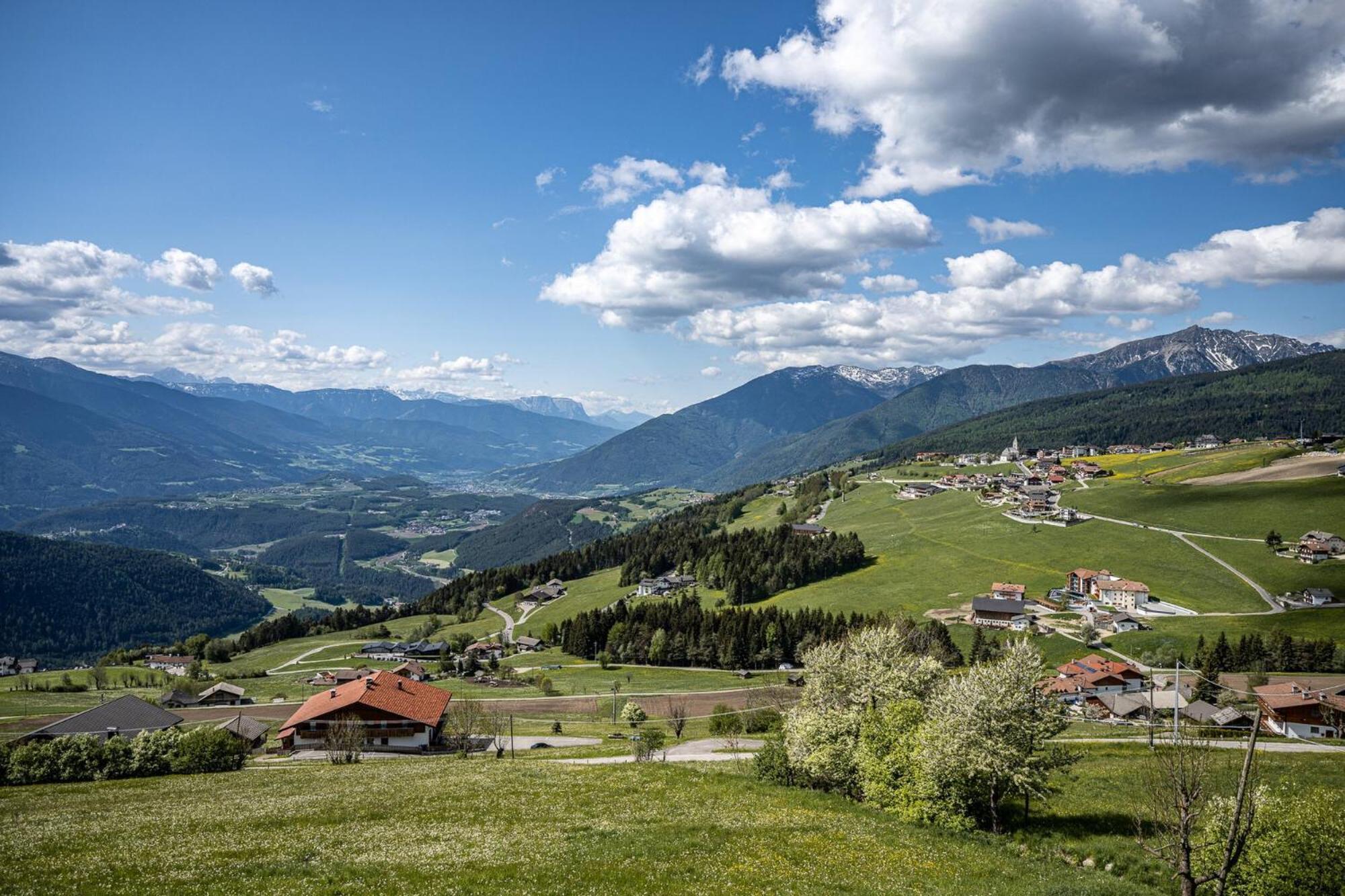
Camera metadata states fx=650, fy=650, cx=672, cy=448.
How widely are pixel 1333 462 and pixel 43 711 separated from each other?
269 meters

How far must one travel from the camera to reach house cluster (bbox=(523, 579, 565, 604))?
186 m

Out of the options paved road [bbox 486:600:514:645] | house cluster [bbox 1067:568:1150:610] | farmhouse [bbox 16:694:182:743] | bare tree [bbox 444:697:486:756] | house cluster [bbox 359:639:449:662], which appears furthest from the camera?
paved road [bbox 486:600:514:645]

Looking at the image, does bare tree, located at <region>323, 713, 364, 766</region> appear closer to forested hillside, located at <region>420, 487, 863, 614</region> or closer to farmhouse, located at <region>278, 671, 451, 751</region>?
farmhouse, located at <region>278, 671, 451, 751</region>

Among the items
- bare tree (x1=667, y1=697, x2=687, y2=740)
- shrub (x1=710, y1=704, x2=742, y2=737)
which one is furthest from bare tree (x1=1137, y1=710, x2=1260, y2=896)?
bare tree (x1=667, y1=697, x2=687, y2=740)

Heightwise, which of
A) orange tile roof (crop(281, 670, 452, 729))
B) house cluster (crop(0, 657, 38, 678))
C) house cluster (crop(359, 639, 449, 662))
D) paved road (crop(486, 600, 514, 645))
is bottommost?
house cluster (crop(0, 657, 38, 678))

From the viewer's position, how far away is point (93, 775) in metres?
42.2

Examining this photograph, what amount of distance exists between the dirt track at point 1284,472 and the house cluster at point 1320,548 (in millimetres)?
48443

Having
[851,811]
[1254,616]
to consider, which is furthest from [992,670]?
[1254,616]

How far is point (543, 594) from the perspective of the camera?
186750 millimetres

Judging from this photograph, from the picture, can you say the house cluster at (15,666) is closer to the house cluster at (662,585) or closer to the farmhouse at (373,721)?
the house cluster at (662,585)

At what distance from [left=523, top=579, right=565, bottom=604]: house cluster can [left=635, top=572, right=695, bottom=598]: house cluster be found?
27.5m

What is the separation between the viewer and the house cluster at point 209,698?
3770 inches

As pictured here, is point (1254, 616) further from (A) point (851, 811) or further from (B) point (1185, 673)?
(A) point (851, 811)

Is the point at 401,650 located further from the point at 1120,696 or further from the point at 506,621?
the point at 1120,696
